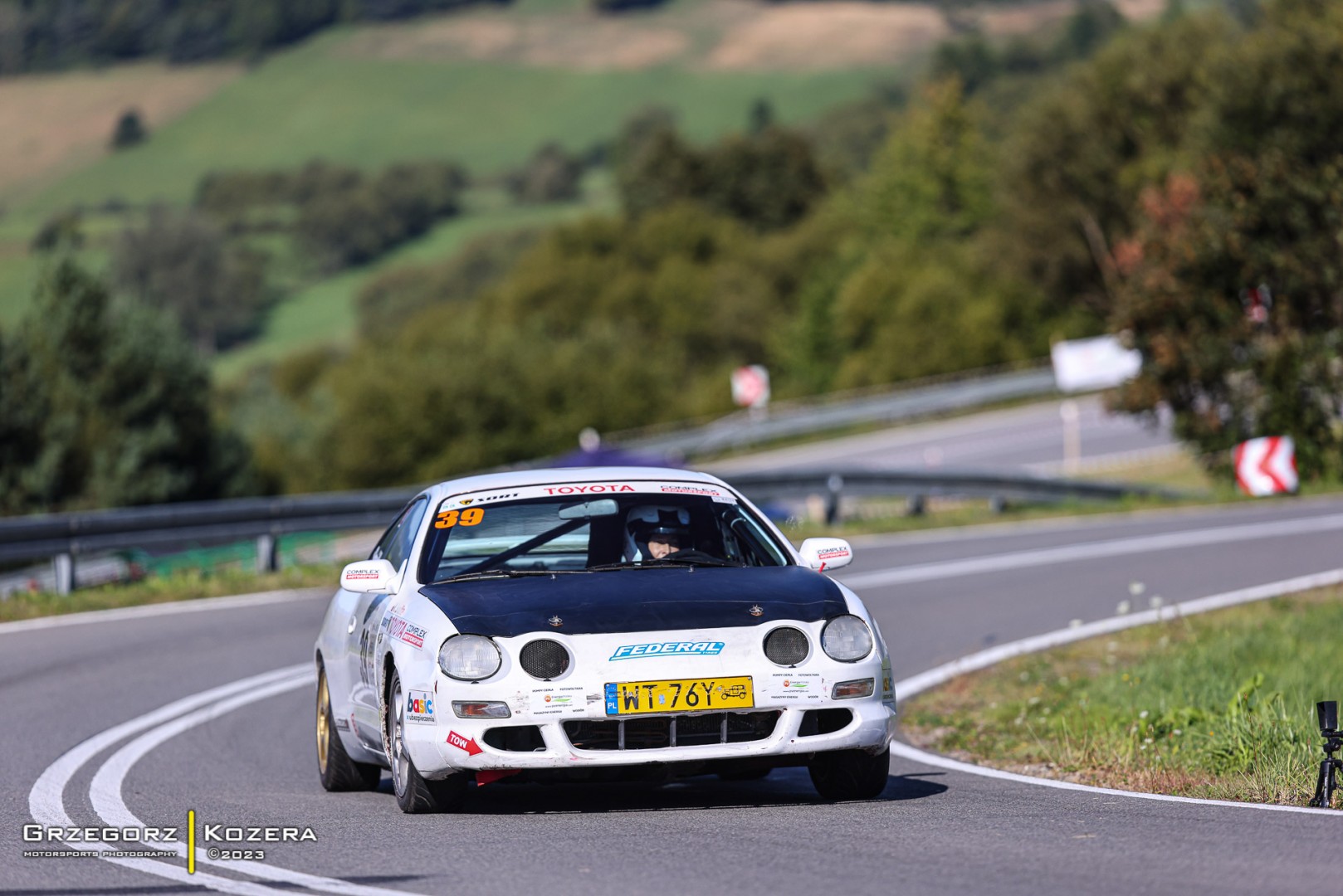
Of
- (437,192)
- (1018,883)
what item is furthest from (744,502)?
(437,192)

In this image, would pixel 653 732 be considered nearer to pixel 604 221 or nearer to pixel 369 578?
pixel 369 578

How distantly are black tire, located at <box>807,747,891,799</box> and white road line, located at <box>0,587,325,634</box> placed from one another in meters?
9.33

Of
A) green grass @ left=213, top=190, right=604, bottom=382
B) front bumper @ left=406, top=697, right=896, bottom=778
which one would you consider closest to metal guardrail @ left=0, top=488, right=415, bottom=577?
front bumper @ left=406, top=697, right=896, bottom=778

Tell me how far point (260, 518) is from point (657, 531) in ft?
38.7

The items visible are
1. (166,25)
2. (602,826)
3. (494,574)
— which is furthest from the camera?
(166,25)

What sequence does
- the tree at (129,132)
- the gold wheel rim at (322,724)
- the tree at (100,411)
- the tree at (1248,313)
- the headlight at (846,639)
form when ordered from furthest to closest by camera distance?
the tree at (129,132) → the tree at (100,411) → the tree at (1248,313) → the gold wheel rim at (322,724) → the headlight at (846,639)

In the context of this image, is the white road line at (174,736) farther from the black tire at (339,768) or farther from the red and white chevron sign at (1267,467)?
the red and white chevron sign at (1267,467)

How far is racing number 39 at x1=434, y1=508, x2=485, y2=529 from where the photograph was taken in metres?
8.35

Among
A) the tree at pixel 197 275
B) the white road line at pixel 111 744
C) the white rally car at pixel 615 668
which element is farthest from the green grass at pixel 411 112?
the white rally car at pixel 615 668

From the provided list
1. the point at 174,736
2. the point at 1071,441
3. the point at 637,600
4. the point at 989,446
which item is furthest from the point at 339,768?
the point at 989,446

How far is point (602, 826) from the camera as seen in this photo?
6.99 m

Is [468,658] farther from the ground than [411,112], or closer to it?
closer to it

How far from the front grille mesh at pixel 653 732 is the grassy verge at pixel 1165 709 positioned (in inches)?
79.6

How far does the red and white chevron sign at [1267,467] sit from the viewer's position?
95.4 ft
